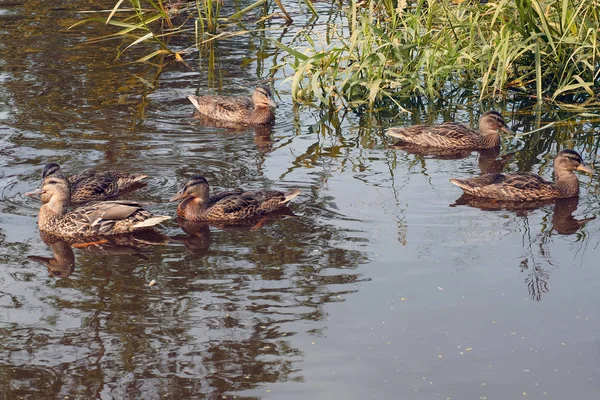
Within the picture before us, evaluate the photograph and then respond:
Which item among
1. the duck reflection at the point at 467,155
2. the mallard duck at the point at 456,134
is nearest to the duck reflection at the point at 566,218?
the duck reflection at the point at 467,155

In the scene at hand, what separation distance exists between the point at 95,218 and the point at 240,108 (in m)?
3.97

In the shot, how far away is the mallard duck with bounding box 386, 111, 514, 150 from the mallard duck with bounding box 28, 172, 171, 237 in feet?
12.1

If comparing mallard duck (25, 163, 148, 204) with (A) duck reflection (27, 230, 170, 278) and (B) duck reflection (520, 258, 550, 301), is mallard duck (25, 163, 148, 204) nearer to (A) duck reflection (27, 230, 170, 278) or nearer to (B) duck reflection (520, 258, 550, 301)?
(A) duck reflection (27, 230, 170, 278)

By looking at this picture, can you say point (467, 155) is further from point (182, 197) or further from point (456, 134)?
point (182, 197)

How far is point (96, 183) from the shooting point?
9.88 metres

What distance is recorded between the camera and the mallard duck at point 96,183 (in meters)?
9.84

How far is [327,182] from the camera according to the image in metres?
10.2

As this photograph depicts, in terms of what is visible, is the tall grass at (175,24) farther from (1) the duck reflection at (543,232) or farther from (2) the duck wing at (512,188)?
(1) the duck reflection at (543,232)

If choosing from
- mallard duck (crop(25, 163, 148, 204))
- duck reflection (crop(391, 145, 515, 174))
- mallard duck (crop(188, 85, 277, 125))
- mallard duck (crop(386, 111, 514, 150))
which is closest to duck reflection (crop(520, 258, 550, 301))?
duck reflection (crop(391, 145, 515, 174))

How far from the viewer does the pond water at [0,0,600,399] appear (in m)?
6.44

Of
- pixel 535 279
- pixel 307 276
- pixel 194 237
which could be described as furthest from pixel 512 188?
pixel 194 237

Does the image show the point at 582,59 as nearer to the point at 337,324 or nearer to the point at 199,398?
the point at 337,324

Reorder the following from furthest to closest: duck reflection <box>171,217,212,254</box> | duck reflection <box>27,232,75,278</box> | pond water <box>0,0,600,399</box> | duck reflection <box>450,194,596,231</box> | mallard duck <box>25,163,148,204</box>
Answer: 1. mallard duck <box>25,163,148,204</box>
2. duck reflection <box>450,194,596,231</box>
3. duck reflection <box>171,217,212,254</box>
4. duck reflection <box>27,232,75,278</box>
5. pond water <box>0,0,600,399</box>

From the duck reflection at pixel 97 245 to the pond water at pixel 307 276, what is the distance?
40 mm
